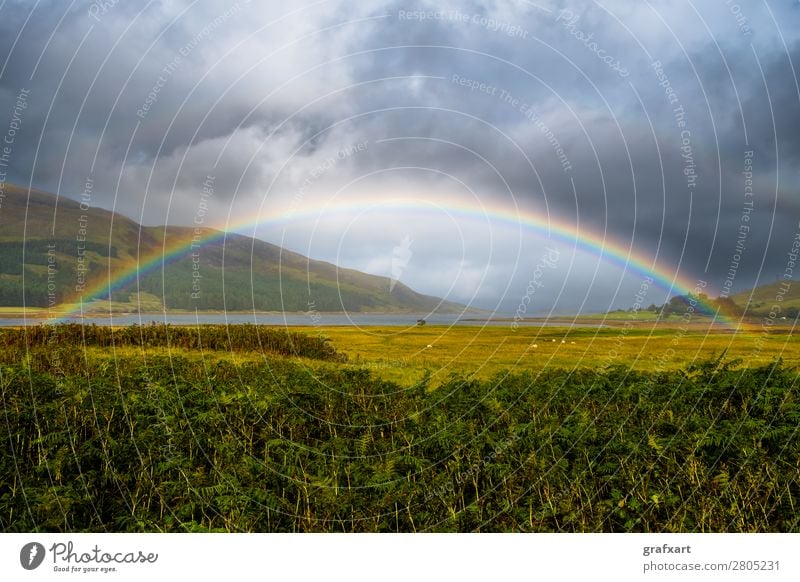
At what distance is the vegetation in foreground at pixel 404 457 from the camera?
6.82 metres

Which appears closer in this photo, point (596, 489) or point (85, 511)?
point (85, 511)

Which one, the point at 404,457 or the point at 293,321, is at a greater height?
the point at 404,457

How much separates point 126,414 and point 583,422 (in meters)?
7.08

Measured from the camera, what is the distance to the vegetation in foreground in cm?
682

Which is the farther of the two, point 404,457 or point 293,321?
point 293,321

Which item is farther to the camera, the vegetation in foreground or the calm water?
the calm water

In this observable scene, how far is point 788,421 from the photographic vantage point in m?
9.12

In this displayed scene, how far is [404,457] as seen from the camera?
7535mm

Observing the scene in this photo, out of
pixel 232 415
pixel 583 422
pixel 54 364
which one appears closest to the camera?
pixel 583 422

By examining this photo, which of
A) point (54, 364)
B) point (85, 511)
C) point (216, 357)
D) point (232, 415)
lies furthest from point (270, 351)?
point (85, 511)

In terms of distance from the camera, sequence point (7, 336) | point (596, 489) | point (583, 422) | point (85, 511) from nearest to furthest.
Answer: point (85, 511) < point (596, 489) < point (583, 422) < point (7, 336)

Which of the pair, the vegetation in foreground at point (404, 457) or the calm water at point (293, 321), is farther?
the calm water at point (293, 321)
